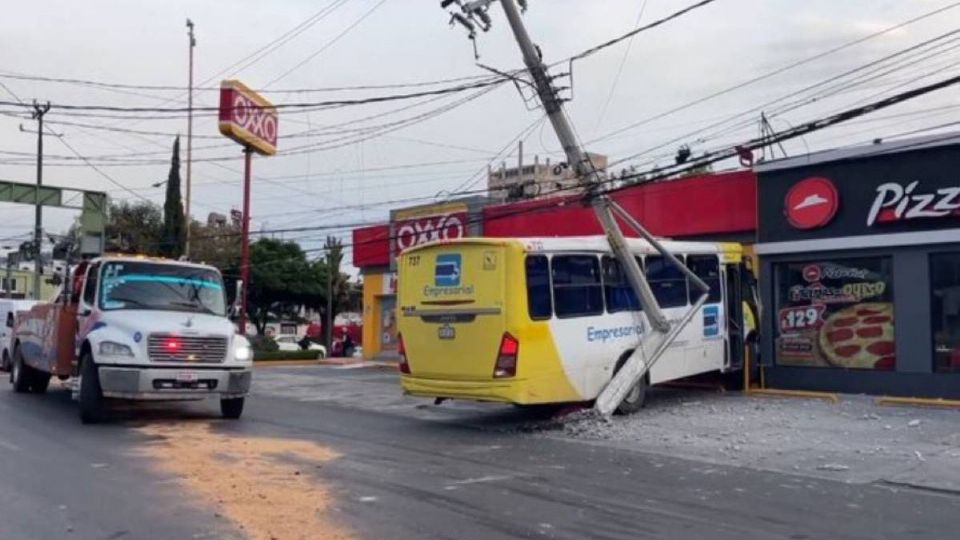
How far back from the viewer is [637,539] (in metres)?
7.51

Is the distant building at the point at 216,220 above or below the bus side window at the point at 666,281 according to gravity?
above

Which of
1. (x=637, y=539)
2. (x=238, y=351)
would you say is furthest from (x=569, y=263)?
(x=637, y=539)

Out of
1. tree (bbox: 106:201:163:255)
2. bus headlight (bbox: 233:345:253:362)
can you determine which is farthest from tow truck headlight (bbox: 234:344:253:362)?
tree (bbox: 106:201:163:255)

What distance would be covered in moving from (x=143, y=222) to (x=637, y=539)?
184 feet

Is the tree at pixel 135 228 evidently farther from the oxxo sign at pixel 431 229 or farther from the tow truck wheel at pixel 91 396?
the tow truck wheel at pixel 91 396

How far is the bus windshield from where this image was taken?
15.5 metres

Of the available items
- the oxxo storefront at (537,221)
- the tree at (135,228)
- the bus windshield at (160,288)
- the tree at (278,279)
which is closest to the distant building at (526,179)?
the oxxo storefront at (537,221)

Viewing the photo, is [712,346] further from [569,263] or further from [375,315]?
[375,315]

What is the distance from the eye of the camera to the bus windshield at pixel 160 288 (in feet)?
51.0

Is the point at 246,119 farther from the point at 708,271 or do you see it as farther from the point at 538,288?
the point at 538,288

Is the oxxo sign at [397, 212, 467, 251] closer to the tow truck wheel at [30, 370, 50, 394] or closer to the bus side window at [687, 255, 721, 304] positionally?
the bus side window at [687, 255, 721, 304]

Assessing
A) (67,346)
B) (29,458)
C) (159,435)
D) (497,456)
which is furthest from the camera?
(67,346)

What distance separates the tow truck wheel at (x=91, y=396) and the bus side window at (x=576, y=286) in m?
7.04

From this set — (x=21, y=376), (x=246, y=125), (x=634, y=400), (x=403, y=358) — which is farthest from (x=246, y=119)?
(x=634, y=400)
